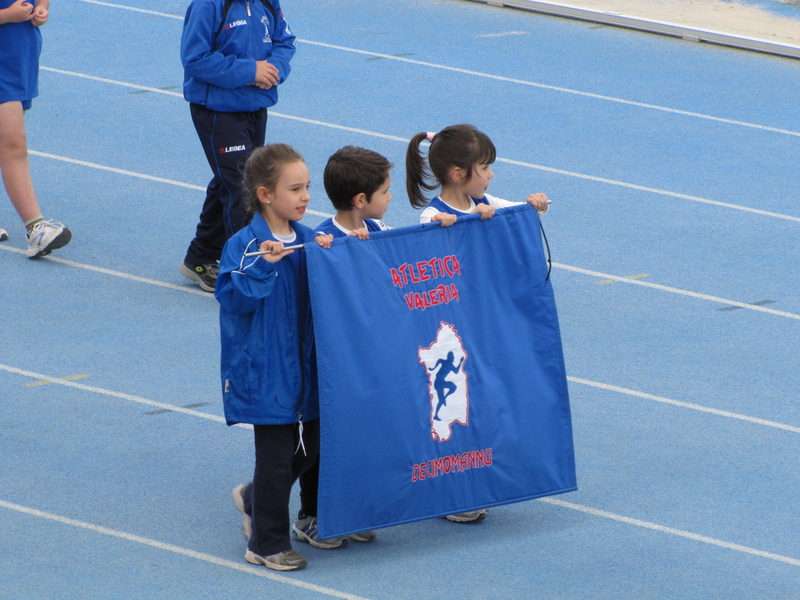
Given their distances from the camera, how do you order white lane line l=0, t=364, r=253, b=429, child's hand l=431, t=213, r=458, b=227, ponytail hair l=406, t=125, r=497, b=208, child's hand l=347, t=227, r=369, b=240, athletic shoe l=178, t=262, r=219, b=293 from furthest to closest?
athletic shoe l=178, t=262, r=219, b=293 < white lane line l=0, t=364, r=253, b=429 < ponytail hair l=406, t=125, r=497, b=208 < child's hand l=431, t=213, r=458, b=227 < child's hand l=347, t=227, r=369, b=240

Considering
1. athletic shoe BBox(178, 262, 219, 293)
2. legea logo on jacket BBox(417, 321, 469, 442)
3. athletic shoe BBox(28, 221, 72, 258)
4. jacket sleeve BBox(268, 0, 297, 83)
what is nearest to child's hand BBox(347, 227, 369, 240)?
legea logo on jacket BBox(417, 321, 469, 442)

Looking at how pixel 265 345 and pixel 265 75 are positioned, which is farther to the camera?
pixel 265 75

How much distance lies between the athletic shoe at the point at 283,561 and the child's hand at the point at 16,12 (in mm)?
4236

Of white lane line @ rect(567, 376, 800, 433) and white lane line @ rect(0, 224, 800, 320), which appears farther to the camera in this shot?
white lane line @ rect(0, 224, 800, 320)

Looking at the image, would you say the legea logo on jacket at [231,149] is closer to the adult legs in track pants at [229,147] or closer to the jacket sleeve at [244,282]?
the adult legs in track pants at [229,147]

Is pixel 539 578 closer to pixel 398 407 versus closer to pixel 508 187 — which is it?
pixel 398 407

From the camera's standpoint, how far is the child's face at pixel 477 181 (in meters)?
4.86

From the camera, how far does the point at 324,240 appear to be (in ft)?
14.2

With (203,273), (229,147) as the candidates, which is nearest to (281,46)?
(229,147)

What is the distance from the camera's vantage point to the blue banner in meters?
→ 4.42

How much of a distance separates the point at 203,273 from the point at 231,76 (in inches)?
48.3

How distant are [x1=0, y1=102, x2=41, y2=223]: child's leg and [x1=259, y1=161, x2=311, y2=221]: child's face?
12.3ft

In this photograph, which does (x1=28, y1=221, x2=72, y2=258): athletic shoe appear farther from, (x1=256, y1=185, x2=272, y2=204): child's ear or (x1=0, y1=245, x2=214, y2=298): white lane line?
(x1=256, y1=185, x2=272, y2=204): child's ear

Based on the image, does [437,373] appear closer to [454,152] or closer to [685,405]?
[454,152]
